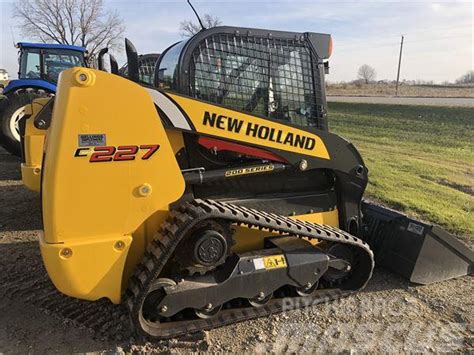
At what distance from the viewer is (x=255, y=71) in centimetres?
358

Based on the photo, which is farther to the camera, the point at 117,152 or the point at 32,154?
the point at 32,154

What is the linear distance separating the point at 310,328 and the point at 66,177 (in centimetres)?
209

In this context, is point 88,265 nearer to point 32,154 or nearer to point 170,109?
point 170,109

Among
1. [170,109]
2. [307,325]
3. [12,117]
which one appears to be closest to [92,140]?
[170,109]

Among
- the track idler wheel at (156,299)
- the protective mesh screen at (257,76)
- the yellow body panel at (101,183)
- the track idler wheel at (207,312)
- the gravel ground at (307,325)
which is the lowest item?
the gravel ground at (307,325)

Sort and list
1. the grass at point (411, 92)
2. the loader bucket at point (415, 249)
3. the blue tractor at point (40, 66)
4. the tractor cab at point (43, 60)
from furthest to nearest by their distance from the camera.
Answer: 1. the grass at point (411, 92)
2. the tractor cab at point (43, 60)
3. the blue tractor at point (40, 66)
4. the loader bucket at point (415, 249)

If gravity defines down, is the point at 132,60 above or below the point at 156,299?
above

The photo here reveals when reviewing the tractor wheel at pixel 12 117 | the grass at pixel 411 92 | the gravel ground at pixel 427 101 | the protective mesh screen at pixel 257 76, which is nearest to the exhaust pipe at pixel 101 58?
the protective mesh screen at pixel 257 76

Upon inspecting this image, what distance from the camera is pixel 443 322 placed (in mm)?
3545

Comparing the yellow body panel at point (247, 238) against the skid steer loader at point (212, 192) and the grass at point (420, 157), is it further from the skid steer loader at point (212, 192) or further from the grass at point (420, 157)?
the grass at point (420, 157)

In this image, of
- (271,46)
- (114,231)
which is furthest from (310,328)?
(271,46)

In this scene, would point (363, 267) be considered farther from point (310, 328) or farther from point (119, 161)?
point (119, 161)

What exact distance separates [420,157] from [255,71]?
8.02 m

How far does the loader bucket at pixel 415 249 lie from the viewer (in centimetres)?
409
